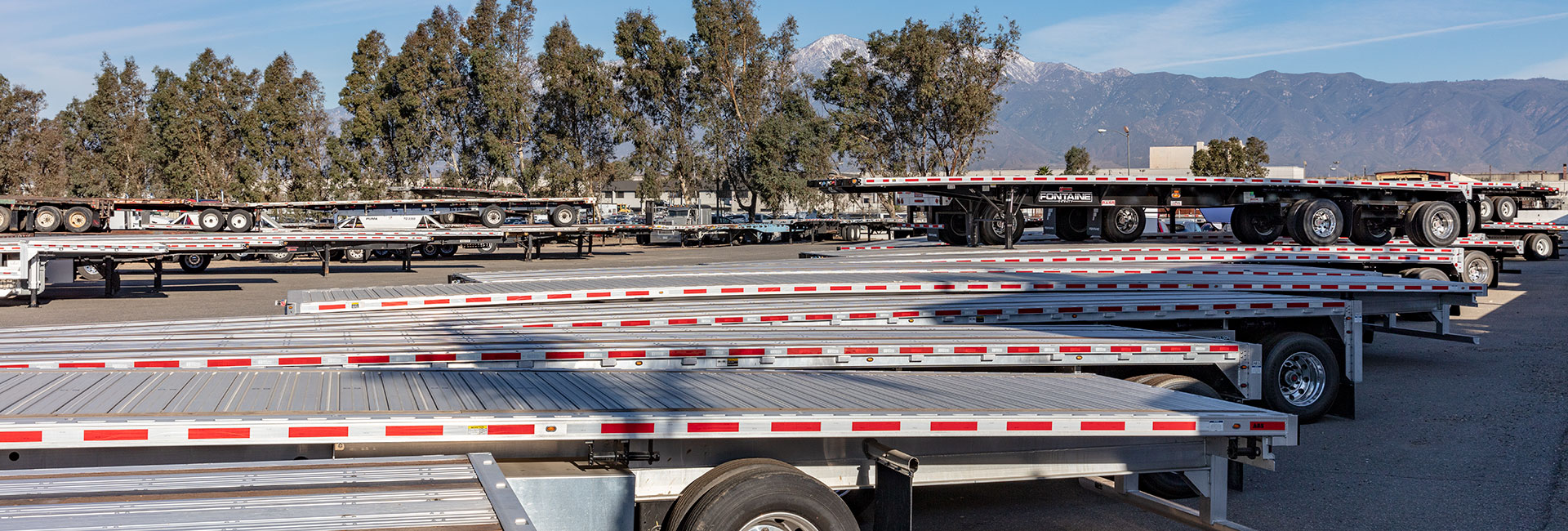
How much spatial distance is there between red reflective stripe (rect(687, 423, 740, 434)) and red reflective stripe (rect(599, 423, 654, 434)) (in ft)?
0.58

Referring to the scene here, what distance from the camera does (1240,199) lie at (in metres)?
19.0

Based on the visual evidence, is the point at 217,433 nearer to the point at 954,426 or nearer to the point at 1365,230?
the point at 954,426

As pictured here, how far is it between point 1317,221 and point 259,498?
18.2 metres

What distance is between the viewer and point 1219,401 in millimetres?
6066

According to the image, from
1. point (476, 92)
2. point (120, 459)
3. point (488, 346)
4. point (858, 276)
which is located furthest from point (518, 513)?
point (476, 92)

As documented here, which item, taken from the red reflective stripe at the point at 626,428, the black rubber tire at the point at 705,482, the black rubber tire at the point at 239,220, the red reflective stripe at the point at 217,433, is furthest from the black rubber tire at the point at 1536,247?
the black rubber tire at the point at 239,220

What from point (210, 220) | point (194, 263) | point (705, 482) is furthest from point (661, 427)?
point (210, 220)

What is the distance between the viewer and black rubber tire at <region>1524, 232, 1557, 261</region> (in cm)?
3256

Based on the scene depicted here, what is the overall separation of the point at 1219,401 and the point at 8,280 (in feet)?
66.6

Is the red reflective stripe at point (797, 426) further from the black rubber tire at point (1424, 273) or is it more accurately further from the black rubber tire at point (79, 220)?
the black rubber tire at point (79, 220)

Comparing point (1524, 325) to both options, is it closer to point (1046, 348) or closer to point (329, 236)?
point (1046, 348)

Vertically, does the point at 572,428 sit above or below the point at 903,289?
below

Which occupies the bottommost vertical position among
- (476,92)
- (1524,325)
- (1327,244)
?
(1524,325)

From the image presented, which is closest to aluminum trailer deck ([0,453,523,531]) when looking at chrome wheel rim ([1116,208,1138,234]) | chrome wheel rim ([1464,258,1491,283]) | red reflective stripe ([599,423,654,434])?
red reflective stripe ([599,423,654,434])
